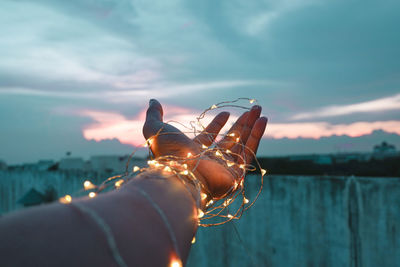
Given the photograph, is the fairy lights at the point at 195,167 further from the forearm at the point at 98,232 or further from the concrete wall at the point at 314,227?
the concrete wall at the point at 314,227

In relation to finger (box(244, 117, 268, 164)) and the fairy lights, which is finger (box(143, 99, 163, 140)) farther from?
finger (box(244, 117, 268, 164))

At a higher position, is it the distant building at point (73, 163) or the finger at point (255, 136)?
the finger at point (255, 136)

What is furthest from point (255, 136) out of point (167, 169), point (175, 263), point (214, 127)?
point (175, 263)

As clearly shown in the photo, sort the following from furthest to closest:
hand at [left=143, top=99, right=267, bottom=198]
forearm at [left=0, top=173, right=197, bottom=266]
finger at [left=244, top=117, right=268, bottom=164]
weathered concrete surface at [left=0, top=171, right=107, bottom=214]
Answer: weathered concrete surface at [left=0, top=171, right=107, bottom=214] → finger at [left=244, top=117, right=268, bottom=164] → hand at [left=143, top=99, right=267, bottom=198] → forearm at [left=0, top=173, right=197, bottom=266]

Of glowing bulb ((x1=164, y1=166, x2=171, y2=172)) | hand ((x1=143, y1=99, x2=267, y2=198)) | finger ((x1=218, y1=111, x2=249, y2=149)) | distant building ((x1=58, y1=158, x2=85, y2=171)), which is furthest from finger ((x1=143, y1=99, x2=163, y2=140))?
distant building ((x1=58, y1=158, x2=85, y2=171))

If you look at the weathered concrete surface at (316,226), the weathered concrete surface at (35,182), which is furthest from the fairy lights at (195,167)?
the weathered concrete surface at (35,182)

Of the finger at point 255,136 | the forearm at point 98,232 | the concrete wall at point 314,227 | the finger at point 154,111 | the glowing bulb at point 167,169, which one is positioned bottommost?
the concrete wall at point 314,227

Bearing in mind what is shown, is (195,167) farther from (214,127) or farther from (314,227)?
(314,227)

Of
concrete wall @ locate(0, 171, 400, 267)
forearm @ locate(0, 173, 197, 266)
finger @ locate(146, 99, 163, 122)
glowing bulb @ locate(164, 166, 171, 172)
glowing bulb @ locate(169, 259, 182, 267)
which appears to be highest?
finger @ locate(146, 99, 163, 122)
